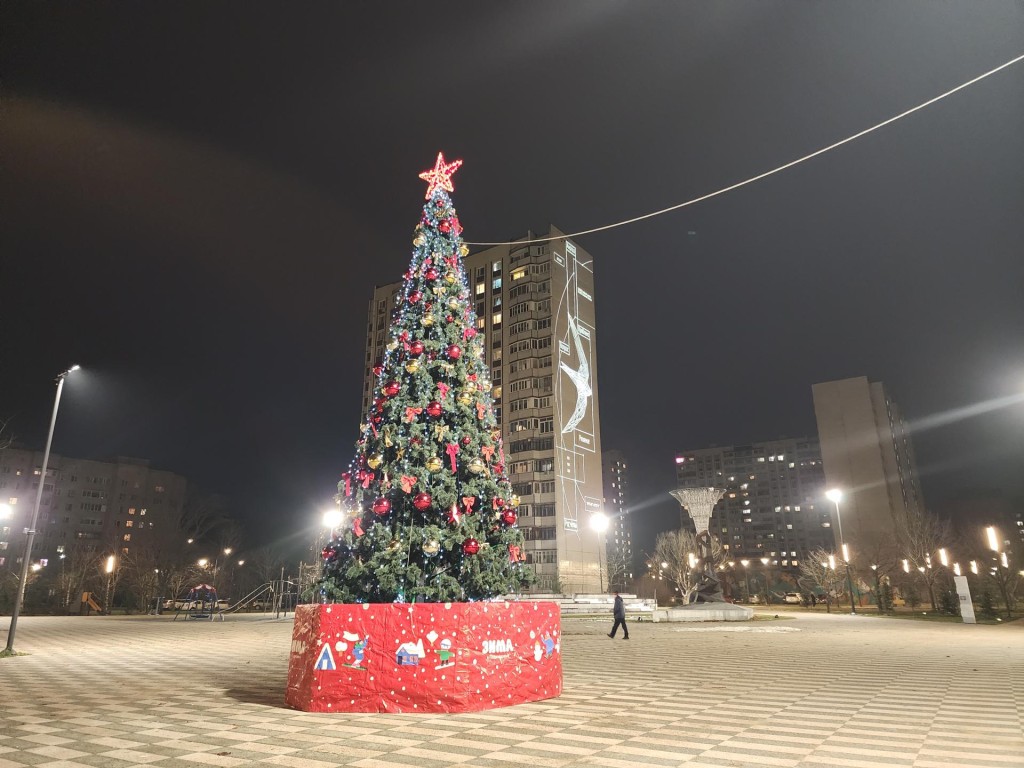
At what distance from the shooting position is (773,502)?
5689 inches

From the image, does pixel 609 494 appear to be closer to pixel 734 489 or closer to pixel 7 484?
pixel 734 489

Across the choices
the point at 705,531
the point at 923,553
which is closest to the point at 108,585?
the point at 705,531

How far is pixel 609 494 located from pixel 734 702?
165390 millimetres

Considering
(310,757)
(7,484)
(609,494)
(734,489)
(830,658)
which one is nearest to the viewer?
(310,757)

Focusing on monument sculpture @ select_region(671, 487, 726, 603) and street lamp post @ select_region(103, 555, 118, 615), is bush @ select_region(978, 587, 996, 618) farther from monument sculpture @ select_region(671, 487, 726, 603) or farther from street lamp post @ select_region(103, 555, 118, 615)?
street lamp post @ select_region(103, 555, 118, 615)

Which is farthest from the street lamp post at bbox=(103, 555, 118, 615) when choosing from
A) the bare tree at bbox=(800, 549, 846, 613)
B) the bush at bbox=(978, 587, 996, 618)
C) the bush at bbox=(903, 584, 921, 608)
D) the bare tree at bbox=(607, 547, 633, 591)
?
the bush at bbox=(903, 584, 921, 608)

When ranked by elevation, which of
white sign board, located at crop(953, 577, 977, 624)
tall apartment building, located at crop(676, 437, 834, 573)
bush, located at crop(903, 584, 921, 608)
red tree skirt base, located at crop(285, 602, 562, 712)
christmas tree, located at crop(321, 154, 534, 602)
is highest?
tall apartment building, located at crop(676, 437, 834, 573)

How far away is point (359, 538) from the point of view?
31.3 feet

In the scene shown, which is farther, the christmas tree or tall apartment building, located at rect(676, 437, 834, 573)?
tall apartment building, located at rect(676, 437, 834, 573)

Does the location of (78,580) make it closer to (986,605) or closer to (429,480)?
(429,480)

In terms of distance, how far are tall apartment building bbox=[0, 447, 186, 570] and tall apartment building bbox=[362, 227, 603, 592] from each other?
5664cm

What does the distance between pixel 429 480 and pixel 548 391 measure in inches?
2699

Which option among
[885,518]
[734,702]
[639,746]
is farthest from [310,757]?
[885,518]

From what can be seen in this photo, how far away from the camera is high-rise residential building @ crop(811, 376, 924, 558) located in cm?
9956
